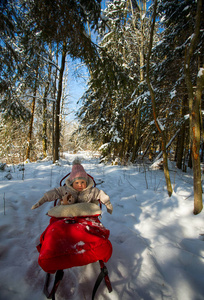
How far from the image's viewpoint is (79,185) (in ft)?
6.15

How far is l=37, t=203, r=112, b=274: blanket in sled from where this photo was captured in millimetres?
1168

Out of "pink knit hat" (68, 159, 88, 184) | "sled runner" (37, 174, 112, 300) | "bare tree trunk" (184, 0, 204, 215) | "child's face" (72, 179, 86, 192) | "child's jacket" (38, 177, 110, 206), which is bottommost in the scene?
"sled runner" (37, 174, 112, 300)

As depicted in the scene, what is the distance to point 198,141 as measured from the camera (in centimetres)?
236

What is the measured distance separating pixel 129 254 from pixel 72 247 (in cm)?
95

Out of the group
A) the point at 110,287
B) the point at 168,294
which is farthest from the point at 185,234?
the point at 110,287

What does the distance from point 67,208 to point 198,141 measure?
235cm

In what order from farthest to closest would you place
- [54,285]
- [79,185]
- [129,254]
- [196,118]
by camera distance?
[196,118] → [79,185] → [129,254] → [54,285]

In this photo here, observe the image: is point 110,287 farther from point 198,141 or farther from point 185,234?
point 198,141

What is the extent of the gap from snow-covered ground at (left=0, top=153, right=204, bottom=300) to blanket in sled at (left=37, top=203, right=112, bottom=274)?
0.36 metres

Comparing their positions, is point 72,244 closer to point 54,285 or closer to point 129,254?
point 54,285

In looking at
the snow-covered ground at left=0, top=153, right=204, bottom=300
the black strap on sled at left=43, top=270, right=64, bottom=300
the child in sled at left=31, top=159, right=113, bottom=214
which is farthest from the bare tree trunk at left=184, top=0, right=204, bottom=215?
the black strap on sled at left=43, top=270, right=64, bottom=300

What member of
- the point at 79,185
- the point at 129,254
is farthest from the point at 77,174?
the point at 129,254

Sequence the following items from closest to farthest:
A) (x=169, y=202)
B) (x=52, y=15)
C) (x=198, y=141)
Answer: (x=198, y=141) → (x=169, y=202) → (x=52, y=15)

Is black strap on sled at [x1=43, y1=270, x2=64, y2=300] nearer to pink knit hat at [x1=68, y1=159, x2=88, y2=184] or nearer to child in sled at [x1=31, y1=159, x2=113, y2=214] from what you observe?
child in sled at [x1=31, y1=159, x2=113, y2=214]
